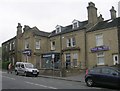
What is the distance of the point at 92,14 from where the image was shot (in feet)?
118

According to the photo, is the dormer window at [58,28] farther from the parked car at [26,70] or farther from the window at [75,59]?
the parked car at [26,70]

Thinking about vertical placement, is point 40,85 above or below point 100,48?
below

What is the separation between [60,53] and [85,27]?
671 centimetres

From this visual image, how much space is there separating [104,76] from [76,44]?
19.5m

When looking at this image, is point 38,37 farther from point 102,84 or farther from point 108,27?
point 102,84

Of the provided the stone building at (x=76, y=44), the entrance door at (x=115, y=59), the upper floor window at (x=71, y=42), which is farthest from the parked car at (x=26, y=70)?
the entrance door at (x=115, y=59)

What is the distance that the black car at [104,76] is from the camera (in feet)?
53.0

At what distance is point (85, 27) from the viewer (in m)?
35.0

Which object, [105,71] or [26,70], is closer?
[105,71]

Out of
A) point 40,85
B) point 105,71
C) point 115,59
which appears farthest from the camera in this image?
point 115,59

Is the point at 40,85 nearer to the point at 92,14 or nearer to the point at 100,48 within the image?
the point at 100,48

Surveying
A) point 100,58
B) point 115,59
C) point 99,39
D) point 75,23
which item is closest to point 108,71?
point 115,59

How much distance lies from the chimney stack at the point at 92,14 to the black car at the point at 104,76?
1831cm

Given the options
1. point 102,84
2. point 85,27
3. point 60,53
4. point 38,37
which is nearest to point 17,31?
point 38,37
